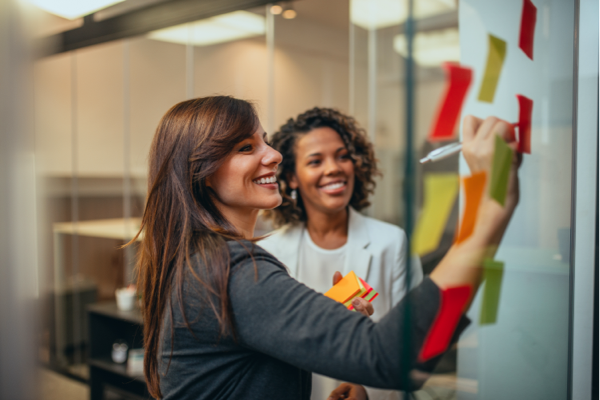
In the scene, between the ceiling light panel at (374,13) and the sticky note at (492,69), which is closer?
the sticky note at (492,69)

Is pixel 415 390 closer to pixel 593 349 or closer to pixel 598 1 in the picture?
pixel 593 349

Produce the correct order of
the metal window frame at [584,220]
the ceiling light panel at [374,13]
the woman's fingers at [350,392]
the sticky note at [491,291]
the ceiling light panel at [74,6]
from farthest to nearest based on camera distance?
the ceiling light panel at [74,6] < the ceiling light panel at [374,13] < the woman's fingers at [350,392] < the metal window frame at [584,220] < the sticky note at [491,291]

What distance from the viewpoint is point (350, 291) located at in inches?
40.7

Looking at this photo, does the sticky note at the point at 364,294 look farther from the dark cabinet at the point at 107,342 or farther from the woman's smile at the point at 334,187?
the dark cabinet at the point at 107,342

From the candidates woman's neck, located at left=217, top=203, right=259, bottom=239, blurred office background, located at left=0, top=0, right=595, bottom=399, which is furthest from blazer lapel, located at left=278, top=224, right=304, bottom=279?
woman's neck, located at left=217, top=203, right=259, bottom=239

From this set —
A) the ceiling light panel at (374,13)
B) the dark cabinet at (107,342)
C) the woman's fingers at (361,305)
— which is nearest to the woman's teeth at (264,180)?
the woman's fingers at (361,305)

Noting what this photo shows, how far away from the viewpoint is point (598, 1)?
87 centimetres

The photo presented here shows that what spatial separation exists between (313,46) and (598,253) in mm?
2125

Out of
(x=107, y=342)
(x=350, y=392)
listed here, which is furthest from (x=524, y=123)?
(x=107, y=342)

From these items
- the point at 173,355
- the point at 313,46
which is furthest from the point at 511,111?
the point at 313,46

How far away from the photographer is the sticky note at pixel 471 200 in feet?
2.24

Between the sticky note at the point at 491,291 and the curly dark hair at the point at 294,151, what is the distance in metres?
1.09

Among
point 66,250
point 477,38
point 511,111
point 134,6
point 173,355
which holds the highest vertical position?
point 134,6

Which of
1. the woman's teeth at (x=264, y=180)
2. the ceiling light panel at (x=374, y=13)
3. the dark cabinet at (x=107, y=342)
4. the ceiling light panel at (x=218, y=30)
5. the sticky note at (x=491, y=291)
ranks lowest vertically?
the dark cabinet at (x=107, y=342)
